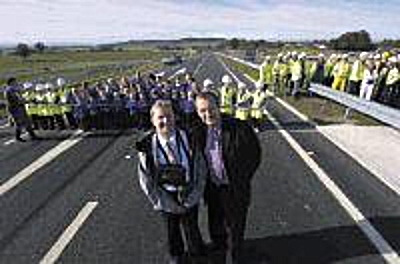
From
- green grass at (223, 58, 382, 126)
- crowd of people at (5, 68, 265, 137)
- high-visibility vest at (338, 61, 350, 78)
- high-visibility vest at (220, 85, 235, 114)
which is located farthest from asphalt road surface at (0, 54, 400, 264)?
high-visibility vest at (338, 61, 350, 78)

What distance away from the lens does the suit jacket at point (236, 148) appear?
5.51 meters

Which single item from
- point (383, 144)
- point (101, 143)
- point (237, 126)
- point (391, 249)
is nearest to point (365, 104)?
point (383, 144)

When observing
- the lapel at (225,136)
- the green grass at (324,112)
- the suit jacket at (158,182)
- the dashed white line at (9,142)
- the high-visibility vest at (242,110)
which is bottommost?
the green grass at (324,112)

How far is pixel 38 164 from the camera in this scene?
12.0 meters

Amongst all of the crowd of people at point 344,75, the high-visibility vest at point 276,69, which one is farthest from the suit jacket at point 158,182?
the high-visibility vest at point 276,69

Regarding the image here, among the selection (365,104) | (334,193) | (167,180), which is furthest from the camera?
(365,104)

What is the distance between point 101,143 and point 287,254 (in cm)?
889

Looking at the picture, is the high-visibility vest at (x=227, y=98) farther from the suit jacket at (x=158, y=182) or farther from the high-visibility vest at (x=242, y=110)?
the suit jacket at (x=158, y=182)

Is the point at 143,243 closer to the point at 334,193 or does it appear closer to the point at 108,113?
the point at 334,193

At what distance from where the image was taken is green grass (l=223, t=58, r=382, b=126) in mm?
17312

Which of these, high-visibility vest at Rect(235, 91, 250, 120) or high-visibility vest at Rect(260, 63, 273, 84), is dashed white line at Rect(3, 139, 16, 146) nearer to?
high-visibility vest at Rect(235, 91, 250, 120)

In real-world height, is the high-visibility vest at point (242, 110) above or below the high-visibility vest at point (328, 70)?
above

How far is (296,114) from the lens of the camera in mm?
19188

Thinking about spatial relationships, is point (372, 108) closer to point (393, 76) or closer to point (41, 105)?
point (393, 76)
